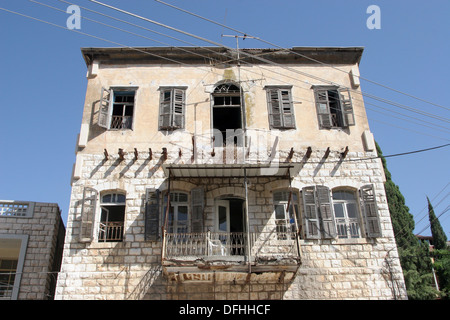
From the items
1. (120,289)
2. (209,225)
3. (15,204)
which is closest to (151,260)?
(120,289)

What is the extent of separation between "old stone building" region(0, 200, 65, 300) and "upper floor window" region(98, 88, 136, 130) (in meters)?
3.89

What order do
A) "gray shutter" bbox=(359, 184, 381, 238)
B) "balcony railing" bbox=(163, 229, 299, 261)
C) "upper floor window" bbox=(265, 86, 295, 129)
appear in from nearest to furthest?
1. "balcony railing" bbox=(163, 229, 299, 261)
2. "gray shutter" bbox=(359, 184, 381, 238)
3. "upper floor window" bbox=(265, 86, 295, 129)

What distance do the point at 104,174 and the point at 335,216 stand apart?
7.86 m

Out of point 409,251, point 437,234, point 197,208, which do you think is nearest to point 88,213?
point 197,208

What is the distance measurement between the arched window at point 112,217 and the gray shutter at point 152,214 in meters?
0.89

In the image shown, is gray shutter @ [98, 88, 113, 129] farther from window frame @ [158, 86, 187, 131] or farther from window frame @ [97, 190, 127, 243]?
window frame @ [97, 190, 127, 243]

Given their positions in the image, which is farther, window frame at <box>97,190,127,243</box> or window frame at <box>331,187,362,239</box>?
window frame at <box>331,187,362,239</box>

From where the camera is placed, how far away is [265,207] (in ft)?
44.2

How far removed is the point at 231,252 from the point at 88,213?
185 inches

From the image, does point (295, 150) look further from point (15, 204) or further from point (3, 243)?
point (3, 243)

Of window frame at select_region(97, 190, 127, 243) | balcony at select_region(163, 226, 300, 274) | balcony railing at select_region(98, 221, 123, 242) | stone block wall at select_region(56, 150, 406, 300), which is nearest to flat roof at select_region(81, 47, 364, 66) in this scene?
stone block wall at select_region(56, 150, 406, 300)

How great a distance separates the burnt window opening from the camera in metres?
14.8

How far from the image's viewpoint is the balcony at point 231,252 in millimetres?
11500

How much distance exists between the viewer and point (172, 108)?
1495cm
